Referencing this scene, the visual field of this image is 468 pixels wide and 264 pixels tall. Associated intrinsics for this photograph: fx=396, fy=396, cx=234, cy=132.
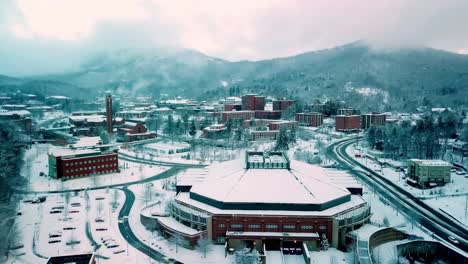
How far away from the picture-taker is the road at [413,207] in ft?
110

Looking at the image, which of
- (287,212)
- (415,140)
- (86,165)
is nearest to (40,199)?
(86,165)

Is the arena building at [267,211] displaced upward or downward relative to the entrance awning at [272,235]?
upward

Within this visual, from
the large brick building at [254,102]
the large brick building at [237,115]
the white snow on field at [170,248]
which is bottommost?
the white snow on field at [170,248]

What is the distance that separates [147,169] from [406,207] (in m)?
35.7

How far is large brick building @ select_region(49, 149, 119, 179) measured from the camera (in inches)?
2061

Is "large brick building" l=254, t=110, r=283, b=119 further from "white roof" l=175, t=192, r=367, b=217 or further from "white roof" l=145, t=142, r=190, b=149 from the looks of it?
"white roof" l=175, t=192, r=367, b=217

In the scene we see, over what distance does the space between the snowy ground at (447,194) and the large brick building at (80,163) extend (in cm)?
3858

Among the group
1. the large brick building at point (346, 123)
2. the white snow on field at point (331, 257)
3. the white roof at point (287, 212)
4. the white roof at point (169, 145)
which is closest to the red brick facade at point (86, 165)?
the white roof at point (169, 145)

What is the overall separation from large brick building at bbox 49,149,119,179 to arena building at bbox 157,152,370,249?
21.8 meters

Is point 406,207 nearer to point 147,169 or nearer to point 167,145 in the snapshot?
point 147,169

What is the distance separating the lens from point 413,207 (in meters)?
40.6

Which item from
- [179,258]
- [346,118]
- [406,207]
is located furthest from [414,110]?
[179,258]

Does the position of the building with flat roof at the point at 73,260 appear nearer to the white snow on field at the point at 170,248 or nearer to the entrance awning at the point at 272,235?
the white snow on field at the point at 170,248

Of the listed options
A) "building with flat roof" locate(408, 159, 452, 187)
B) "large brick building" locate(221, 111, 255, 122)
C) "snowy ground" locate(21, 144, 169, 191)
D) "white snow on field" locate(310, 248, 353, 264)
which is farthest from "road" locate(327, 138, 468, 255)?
→ "large brick building" locate(221, 111, 255, 122)
